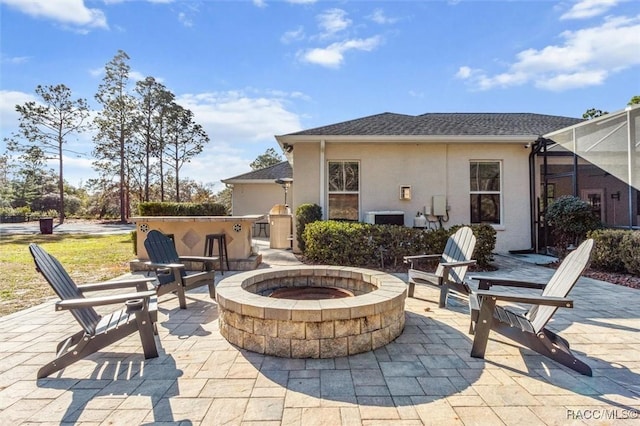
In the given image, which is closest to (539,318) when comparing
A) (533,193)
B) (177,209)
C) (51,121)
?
(533,193)

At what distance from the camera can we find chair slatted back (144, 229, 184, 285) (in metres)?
4.41

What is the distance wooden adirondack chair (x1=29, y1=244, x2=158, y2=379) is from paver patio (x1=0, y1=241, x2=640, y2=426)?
16 centimetres

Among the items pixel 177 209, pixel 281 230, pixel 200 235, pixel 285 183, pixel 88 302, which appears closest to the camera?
pixel 88 302

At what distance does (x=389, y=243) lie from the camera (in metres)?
6.91

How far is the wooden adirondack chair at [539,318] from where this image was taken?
8.54 ft

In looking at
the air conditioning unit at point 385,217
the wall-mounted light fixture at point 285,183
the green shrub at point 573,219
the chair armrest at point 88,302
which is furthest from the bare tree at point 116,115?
the green shrub at point 573,219

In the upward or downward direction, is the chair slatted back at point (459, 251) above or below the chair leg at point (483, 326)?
above

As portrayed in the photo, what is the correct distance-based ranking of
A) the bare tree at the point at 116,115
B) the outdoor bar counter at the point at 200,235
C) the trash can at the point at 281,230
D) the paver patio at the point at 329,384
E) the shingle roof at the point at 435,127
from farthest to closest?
the bare tree at the point at 116,115 < the trash can at the point at 281,230 < the shingle roof at the point at 435,127 < the outdoor bar counter at the point at 200,235 < the paver patio at the point at 329,384

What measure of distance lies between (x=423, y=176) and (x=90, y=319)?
8.42 meters

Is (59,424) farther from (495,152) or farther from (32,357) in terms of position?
(495,152)

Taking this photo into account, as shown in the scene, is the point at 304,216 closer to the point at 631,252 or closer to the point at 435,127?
the point at 435,127

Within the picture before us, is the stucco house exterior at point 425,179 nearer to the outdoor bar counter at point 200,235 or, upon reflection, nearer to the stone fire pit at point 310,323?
the outdoor bar counter at point 200,235

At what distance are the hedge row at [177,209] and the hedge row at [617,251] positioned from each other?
11.5m

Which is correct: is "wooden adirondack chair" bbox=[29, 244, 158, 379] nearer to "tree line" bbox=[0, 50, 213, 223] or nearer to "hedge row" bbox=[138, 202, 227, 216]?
"hedge row" bbox=[138, 202, 227, 216]
